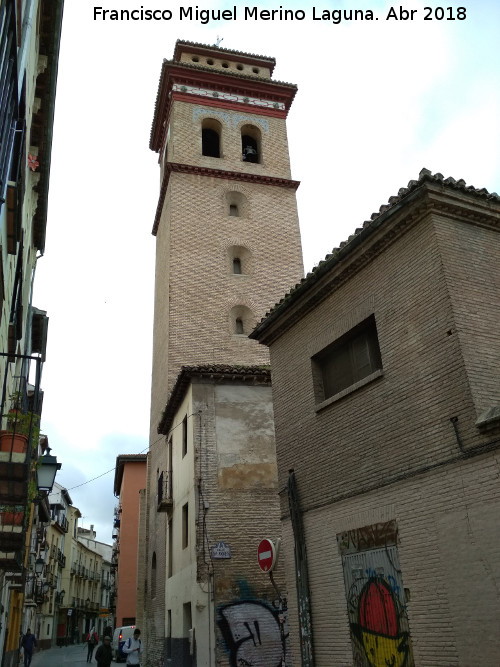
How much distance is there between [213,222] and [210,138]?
554 centimetres

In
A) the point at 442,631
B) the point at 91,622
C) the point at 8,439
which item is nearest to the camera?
the point at 442,631

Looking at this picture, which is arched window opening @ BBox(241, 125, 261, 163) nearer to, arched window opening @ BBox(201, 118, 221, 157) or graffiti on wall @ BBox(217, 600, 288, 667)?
arched window opening @ BBox(201, 118, 221, 157)

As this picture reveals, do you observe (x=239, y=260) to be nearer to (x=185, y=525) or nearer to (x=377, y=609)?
(x=185, y=525)

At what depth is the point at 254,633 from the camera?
1344 cm

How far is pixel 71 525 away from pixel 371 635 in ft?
187

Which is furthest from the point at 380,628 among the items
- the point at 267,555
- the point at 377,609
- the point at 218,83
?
the point at 218,83

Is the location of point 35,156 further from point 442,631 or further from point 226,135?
point 226,135

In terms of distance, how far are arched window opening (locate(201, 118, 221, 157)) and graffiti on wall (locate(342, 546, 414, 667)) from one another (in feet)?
69.5

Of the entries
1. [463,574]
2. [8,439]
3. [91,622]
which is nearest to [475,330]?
[463,574]

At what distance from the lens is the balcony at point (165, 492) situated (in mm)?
17516

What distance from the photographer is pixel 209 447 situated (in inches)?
604

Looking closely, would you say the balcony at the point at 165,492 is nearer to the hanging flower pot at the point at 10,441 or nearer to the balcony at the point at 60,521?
the hanging flower pot at the point at 10,441

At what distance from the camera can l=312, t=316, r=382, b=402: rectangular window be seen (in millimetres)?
8875

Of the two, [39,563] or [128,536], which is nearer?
[39,563]
